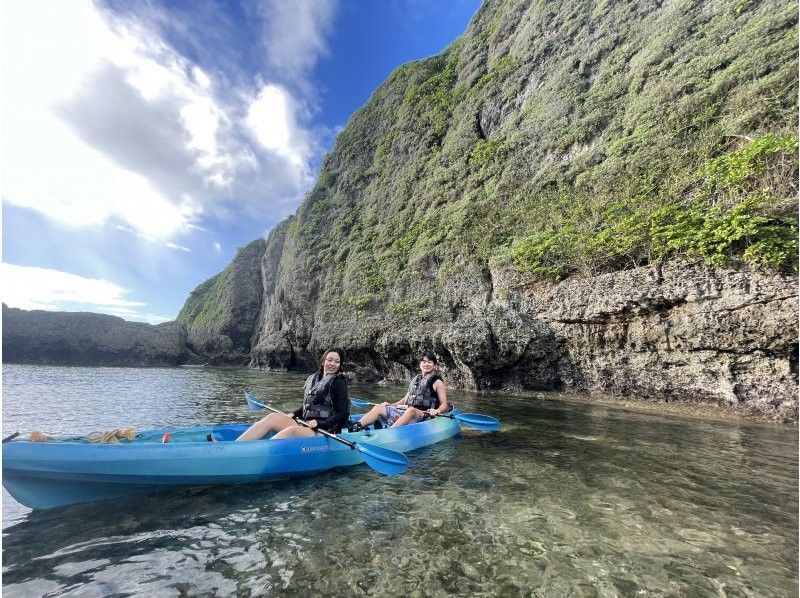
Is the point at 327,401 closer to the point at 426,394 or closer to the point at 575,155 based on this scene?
the point at 426,394

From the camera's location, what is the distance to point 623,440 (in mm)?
7406

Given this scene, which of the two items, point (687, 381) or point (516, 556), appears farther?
point (687, 381)

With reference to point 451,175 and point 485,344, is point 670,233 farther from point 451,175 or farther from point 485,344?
point 451,175

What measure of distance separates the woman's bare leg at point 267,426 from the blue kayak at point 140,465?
59 centimetres

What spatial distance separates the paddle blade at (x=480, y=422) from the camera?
329 inches

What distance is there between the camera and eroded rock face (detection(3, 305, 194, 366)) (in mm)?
41531

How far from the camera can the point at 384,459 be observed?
5.44 meters

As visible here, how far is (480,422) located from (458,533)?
466cm

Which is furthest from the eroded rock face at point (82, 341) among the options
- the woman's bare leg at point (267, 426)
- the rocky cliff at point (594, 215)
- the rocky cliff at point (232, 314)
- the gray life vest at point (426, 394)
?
the woman's bare leg at point (267, 426)

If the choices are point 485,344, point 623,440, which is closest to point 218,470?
point 623,440

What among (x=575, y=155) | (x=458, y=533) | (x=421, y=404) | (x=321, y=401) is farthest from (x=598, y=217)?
(x=458, y=533)

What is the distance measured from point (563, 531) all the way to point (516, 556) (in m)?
0.73

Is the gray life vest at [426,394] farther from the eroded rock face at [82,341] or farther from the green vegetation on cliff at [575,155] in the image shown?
the eroded rock face at [82,341]

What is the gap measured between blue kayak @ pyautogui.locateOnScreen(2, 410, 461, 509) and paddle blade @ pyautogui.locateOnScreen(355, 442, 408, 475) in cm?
56
